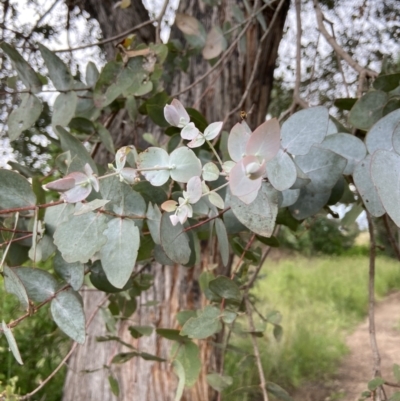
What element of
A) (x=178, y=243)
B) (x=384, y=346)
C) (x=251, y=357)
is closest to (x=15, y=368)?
(x=251, y=357)

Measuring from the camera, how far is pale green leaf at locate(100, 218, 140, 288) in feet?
1.02

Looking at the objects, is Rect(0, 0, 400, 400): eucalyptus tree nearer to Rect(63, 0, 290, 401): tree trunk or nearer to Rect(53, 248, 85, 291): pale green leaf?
Rect(53, 248, 85, 291): pale green leaf

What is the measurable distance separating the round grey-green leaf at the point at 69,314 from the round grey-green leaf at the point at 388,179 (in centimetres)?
26

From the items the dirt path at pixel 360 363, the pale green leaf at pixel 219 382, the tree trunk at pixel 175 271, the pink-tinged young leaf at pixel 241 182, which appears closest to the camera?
the pink-tinged young leaf at pixel 241 182

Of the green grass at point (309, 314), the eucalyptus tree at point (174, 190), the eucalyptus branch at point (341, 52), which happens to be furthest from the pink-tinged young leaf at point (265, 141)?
the green grass at point (309, 314)

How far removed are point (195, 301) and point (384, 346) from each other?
206 cm

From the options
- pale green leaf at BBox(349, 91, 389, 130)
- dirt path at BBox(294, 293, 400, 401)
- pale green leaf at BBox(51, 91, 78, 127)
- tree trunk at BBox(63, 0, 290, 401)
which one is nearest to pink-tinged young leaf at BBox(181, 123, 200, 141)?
pale green leaf at BBox(349, 91, 389, 130)

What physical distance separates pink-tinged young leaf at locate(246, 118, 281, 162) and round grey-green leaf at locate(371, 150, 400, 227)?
0.08m

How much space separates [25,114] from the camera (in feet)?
1.89

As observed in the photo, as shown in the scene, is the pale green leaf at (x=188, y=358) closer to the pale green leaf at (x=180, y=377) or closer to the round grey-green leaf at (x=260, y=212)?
the pale green leaf at (x=180, y=377)

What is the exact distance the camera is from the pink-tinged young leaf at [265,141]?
0.23 metres

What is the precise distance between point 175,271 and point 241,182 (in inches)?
35.5

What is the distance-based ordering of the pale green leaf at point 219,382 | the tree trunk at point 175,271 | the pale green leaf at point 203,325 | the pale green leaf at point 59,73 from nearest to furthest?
1. the pale green leaf at point 203,325
2. the pale green leaf at point 59,73
3. the pale green leaf at point 219,382
4. the tree trunk at point 175,271

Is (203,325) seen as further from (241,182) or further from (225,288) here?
(241,182)
